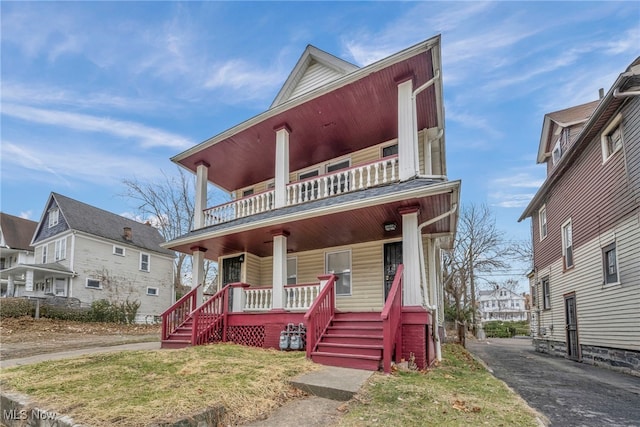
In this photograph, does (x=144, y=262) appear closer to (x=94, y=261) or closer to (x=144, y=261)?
(x=144, y=261)

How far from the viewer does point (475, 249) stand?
28.0 meters

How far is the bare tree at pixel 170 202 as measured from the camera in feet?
96.2

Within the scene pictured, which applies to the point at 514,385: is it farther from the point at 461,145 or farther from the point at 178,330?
the point at 461,145

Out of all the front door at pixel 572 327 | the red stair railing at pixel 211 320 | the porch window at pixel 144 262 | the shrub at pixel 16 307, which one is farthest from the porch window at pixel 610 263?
the porch window at pixel 144 262

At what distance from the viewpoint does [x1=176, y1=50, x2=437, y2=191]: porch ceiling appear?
8.18 metres

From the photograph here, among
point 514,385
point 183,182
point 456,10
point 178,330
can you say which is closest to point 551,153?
point 456,10

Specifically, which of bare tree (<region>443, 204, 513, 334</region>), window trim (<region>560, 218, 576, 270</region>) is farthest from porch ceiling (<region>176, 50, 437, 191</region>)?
bare tree (<region>443, 204, 513, 334</region>)

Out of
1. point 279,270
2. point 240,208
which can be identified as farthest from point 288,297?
point 240,208

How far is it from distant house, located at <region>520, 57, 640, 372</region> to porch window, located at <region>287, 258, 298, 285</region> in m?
8.92

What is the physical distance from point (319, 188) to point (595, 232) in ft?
28.5

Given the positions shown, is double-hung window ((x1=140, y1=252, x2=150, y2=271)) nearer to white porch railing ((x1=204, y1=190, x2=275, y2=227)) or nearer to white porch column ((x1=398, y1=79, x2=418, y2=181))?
white porch railing ((x1=204, y1=190, x2=275, y2=227))

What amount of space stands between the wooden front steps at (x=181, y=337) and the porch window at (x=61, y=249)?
16518mm

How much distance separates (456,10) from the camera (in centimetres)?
1081

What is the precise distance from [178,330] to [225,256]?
3.31 metres
